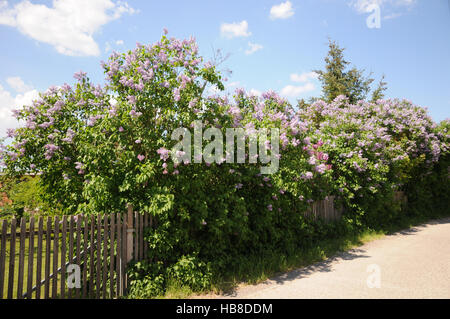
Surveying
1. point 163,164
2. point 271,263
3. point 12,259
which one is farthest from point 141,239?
point 271,263

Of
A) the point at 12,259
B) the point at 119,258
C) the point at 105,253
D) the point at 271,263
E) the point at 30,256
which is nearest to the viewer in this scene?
the point at 12,259

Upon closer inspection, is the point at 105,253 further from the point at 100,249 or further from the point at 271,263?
the point at 271,263

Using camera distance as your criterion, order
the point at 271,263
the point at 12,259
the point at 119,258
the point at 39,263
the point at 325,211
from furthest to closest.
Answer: the point at 325,211 < the point at 271,263 < the point at 119,258 < the point at 39,263 < the point at 12,259

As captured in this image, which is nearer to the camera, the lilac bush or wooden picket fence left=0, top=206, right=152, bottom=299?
wooden picket fence left=0, top=206, right=152, bottom=299

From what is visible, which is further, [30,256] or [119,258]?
[119,258]

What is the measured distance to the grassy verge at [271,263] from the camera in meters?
5.04

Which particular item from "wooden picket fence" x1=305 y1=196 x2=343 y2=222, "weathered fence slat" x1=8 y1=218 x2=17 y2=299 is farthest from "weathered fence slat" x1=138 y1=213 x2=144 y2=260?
"wooden picket fence" x1=305 y1=196 x2=343 y2=222

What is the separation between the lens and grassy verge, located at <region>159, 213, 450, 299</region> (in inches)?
198

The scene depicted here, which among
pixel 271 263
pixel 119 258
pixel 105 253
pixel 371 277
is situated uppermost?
pixel 105 253

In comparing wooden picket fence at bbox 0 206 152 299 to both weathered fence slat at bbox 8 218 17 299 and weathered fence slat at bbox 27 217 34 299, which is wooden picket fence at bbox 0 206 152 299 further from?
weathered fence slat at bbox 8 218 17 299

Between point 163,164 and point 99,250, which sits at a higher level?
point 163,164

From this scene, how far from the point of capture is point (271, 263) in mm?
6109

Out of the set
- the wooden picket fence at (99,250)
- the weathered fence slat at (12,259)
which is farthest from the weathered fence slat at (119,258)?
the weathered fence slat at (12,259)
